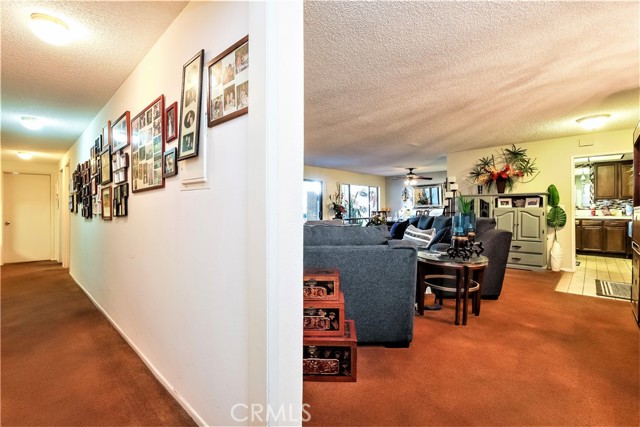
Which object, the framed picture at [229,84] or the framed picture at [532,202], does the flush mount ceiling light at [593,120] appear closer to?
the framed picture at [532,202]

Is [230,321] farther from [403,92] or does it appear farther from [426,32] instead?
[403,92]

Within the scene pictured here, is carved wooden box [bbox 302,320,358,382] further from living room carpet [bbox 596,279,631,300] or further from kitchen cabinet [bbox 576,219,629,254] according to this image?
kitchen cabinet [bbox 576,219,629,254]

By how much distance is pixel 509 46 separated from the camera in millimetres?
2109

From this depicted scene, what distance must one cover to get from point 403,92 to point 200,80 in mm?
2165

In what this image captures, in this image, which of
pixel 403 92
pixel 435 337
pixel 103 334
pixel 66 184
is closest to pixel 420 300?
A: pixel 435 337

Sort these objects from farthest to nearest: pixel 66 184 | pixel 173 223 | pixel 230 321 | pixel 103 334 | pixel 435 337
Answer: pixel 66 184, pixel 103 334, pixel 435 337, pixel 173 223, pixel 230 321

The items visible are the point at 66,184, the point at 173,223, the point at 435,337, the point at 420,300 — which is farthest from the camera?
the point at 66,184

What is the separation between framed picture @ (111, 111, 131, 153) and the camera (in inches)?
91.2

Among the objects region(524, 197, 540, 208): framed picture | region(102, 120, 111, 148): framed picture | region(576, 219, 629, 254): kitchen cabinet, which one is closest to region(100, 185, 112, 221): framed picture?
region(102, 120, 111, 148): framed picture

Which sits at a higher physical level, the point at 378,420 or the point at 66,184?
the point at 66,184

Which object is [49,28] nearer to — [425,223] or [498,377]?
[498,377]

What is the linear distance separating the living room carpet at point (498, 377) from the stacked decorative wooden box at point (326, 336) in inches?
2.9

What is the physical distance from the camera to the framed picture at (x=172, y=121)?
5.32ft

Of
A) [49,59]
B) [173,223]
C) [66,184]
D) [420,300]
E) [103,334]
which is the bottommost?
[103,334]
